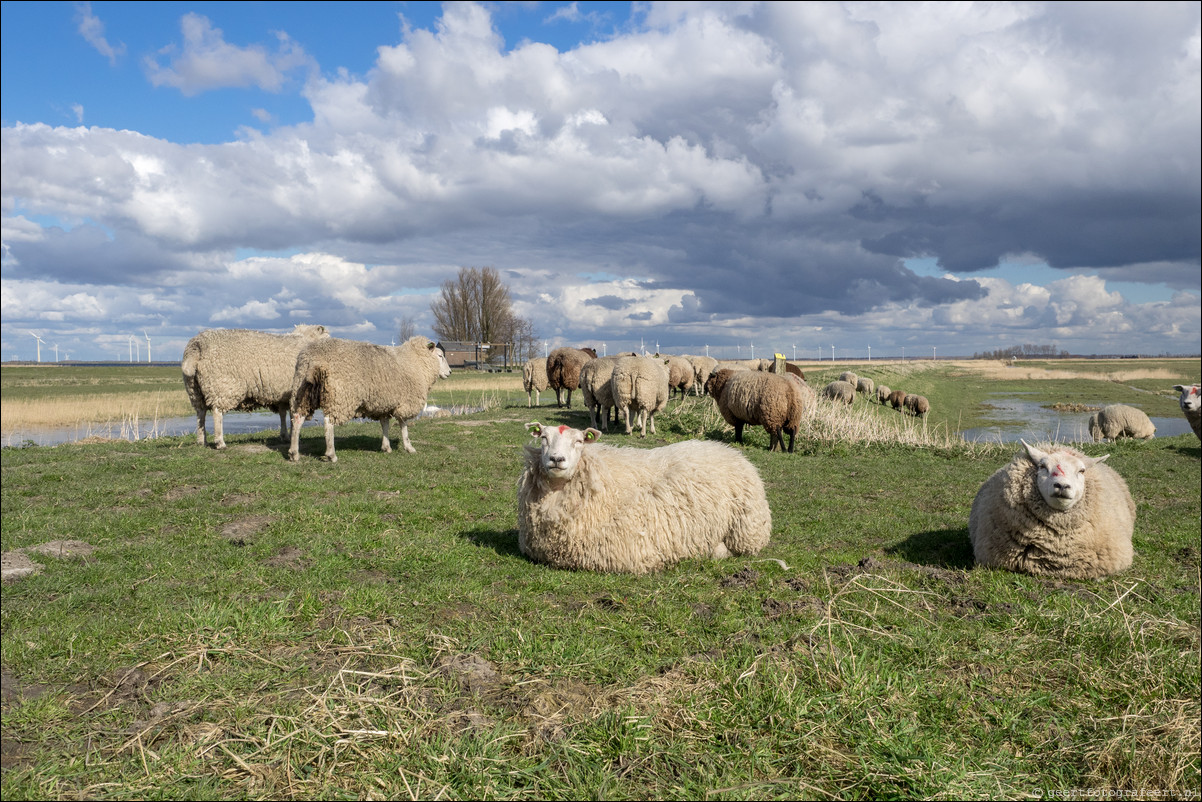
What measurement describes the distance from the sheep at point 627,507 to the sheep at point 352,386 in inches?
262

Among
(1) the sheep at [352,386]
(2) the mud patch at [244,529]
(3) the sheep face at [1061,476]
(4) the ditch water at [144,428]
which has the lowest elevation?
(2) the mud patch at [244,529]

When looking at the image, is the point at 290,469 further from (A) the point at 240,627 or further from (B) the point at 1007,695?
(B) the point at 1007,695

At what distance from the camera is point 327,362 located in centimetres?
1222

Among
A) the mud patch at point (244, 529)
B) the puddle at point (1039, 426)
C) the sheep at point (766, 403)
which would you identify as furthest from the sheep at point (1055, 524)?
the puddle at point (1039, 426)

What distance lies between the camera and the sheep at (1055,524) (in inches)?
251

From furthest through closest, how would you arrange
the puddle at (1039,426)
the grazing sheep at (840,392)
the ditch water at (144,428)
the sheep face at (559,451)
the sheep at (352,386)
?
the grazing sheep at (840,392), the puddle at (1039,426), the ditch water at (144,428), the sheep at (352,386), the sheep face at (559,451)

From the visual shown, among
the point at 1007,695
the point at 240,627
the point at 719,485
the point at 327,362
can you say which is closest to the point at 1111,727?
the point at 1007,695

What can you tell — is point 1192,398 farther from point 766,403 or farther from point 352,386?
point 352,386

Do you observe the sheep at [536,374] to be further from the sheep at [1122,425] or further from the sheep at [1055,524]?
the sheep at [1055,524]

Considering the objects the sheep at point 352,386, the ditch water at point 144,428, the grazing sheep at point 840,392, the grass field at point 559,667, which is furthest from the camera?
the grazing sheep at point 840,392

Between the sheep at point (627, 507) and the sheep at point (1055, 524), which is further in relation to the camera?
the sheep at point (627, 507)

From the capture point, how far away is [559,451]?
251 inches

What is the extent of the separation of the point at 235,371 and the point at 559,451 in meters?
9.65

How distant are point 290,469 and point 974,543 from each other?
10.3 metres
